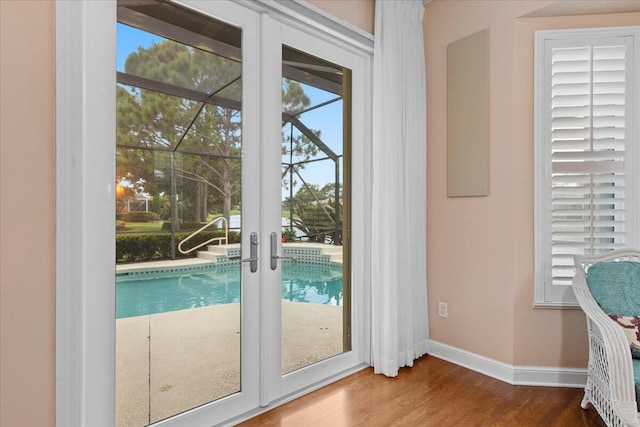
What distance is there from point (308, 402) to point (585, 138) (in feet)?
8.43

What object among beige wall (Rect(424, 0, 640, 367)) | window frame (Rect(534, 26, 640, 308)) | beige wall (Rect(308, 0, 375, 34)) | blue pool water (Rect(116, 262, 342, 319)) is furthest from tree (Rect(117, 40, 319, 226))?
window frame (Rect(534, 26, 640, 308))

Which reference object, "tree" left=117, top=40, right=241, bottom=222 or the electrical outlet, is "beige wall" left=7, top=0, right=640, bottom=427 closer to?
the electrical outlet

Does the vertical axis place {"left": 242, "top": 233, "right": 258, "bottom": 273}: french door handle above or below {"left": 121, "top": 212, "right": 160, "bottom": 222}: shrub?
below

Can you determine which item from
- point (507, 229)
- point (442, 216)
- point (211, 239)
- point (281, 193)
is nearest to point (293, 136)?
point (281, 193)

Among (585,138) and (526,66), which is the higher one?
(526,66)

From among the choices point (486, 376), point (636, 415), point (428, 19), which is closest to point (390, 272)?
point (486, 376)

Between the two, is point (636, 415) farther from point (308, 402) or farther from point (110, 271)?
point (110, 271)

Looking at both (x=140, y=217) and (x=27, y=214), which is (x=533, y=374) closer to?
(x=140, y=217)

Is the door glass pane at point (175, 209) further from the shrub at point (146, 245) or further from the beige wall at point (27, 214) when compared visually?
the beige wall at point (27, 214)

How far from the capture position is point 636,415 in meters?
1.69

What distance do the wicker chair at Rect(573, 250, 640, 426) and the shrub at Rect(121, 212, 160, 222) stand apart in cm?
233

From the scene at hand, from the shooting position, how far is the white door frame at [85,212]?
153cm

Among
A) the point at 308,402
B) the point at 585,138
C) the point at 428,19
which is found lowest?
the point at 308,402

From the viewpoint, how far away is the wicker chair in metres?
1.72
